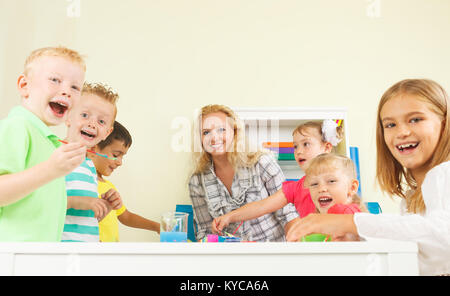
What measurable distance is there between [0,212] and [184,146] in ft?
5.30

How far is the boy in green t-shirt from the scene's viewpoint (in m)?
0.76

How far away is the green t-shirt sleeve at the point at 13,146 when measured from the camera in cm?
82

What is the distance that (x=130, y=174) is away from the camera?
240cm

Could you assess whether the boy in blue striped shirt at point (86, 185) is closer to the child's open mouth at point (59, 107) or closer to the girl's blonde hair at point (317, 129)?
the child's open mouth at point (59, 107)

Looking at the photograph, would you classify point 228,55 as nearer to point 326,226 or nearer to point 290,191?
point 290,191

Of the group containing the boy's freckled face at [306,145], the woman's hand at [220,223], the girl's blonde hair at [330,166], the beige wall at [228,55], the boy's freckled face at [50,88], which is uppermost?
the beige wall at [228,55]

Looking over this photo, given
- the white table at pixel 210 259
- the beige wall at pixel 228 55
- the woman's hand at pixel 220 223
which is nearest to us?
the white table at pixel 210 259

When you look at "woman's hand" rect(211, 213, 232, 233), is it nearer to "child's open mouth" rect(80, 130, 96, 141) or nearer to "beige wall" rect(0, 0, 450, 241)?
"child's open mouth" rect(80, 130, 96, 141)

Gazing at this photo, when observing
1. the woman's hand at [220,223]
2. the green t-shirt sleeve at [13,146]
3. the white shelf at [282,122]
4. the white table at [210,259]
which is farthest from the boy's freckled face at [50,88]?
the white shelf at [282,122]

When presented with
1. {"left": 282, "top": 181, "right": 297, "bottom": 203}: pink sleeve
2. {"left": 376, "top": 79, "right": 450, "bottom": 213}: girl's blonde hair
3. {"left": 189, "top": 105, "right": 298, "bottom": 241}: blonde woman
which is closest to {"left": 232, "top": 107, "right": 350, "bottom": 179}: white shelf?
{"left": 189, "top": 105, "right": 298, "bottom": 241}: blonde woman

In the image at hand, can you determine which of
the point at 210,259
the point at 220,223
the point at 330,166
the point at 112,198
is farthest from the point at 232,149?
the point at 210,259

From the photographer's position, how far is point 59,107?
3.42 feet

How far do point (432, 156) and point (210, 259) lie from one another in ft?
2.47
